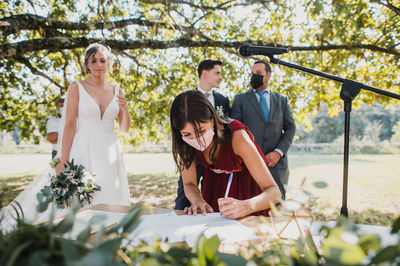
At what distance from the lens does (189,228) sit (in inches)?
52.1

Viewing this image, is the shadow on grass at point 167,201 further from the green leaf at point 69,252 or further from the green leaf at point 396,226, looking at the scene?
the green leaf at point 396,226

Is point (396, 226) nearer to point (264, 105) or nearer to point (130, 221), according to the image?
point (130, 221)

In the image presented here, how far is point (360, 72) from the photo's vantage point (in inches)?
243

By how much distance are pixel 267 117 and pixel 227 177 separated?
1650 millimetres

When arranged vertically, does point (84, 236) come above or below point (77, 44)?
below

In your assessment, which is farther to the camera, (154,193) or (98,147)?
(154,193)

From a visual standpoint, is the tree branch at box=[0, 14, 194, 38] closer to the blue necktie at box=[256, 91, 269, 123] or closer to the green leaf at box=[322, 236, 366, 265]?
the blue necktie at box=[256, 91, 269, 123]

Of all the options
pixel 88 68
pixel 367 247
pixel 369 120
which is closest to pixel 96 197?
pixel 88 68

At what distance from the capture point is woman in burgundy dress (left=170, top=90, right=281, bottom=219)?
5.60 ft

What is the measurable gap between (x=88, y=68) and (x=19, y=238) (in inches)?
115

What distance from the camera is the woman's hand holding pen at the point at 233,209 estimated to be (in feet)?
4.87

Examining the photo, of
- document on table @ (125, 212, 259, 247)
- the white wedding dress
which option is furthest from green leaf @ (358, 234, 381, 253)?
the white wedding dress

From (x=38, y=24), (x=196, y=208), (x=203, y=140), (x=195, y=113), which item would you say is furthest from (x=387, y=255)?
(x=38, y=24)

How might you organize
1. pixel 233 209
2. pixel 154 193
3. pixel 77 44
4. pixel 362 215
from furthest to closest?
pixel 154 193, pixel 362 215, pixel 77 44, pixel 233 209
